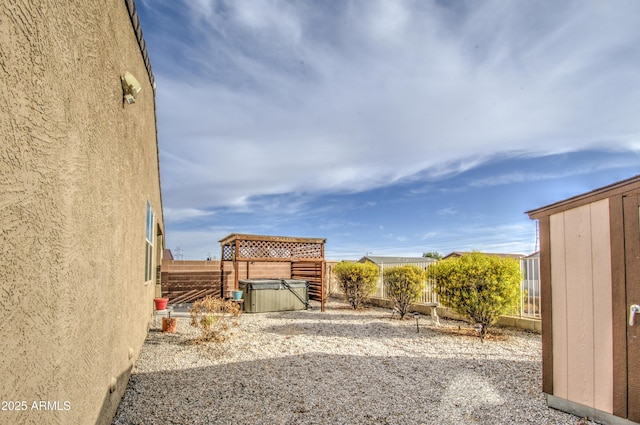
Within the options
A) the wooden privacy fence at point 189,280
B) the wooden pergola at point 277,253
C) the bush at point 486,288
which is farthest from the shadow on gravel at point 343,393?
the wooden privacy fence at point 189,280

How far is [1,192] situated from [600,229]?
476 centimetres

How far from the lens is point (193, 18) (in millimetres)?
6480

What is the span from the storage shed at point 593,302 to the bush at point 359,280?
854cm

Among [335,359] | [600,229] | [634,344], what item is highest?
[600,229]

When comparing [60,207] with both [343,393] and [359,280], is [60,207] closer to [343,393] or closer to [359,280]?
[343,393]

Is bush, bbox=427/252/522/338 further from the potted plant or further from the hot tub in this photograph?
the potted plant

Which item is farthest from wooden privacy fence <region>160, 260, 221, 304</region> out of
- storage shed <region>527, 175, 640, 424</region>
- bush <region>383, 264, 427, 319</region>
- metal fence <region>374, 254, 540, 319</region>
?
storage shed <region>527, 175, 640, 424</region>

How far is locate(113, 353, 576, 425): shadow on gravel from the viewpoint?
3783mm

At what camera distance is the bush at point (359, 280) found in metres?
12.9

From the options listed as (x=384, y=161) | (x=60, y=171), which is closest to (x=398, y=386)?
(x=60, y=171)

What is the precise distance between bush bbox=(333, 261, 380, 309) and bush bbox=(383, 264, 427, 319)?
1518mm

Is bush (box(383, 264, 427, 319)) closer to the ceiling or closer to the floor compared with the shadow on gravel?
closer to the ceiling

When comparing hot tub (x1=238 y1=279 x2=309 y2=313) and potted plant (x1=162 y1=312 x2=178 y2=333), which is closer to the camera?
potted plant (x1=162 y1=312 x2=178 y2=333)

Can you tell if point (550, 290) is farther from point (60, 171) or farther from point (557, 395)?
point (60, 171)
